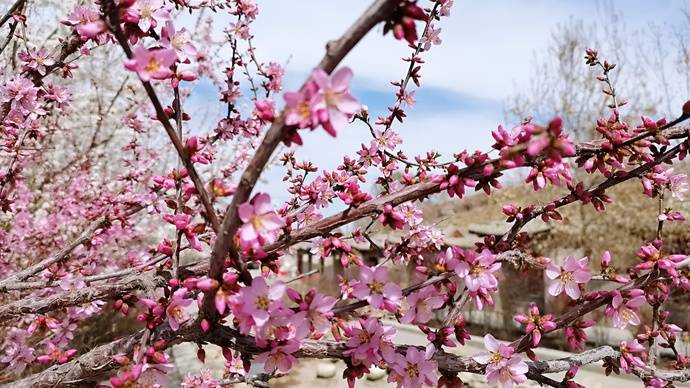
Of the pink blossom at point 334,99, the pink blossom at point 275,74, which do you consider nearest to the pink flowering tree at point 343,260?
the pink blossom at point 334,99

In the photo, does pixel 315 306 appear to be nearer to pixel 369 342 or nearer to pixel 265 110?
pixel 369 342

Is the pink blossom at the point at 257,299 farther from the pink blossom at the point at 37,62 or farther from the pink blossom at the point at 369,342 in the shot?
the pink blossom at the point at 37,62

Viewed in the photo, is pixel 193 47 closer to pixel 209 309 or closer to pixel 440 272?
pixel 209 309

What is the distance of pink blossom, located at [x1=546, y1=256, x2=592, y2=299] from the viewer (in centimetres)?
159

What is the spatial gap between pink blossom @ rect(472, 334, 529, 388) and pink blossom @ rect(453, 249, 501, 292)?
0.66 ft

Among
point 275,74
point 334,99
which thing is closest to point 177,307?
point 334,99

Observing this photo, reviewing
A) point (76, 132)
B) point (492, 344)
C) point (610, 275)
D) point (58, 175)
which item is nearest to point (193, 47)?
point (492, 344)

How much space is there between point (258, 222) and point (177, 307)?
46cm

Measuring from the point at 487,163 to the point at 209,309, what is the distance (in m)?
0.79

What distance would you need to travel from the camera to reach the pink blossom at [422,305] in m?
1.43

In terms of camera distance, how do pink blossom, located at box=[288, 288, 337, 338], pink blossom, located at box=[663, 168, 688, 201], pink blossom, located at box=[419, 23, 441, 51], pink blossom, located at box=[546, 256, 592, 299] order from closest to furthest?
pink blossom, located at box=[288, 288, 337, 338] < pink blossom, located at box=[546, 256, 592, 299] < pink blossom, located at box=[663, 168, 688, 201] < pink blossom, located at box=[419, 23, 441, 51]

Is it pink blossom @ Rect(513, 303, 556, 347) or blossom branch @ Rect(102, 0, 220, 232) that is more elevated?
blossom branch @ Rect(102, 0, 220, 232)

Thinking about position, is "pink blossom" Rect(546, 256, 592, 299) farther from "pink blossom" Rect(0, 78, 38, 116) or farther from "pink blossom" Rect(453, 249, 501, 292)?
"pink blossom" Rect(0, 78, 38, 116)

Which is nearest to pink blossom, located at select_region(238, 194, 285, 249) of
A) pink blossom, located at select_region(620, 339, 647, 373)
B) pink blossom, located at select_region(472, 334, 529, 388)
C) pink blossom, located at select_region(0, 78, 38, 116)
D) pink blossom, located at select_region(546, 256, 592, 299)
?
pink blossom, located at select_region(472, 334, 529, 388)
